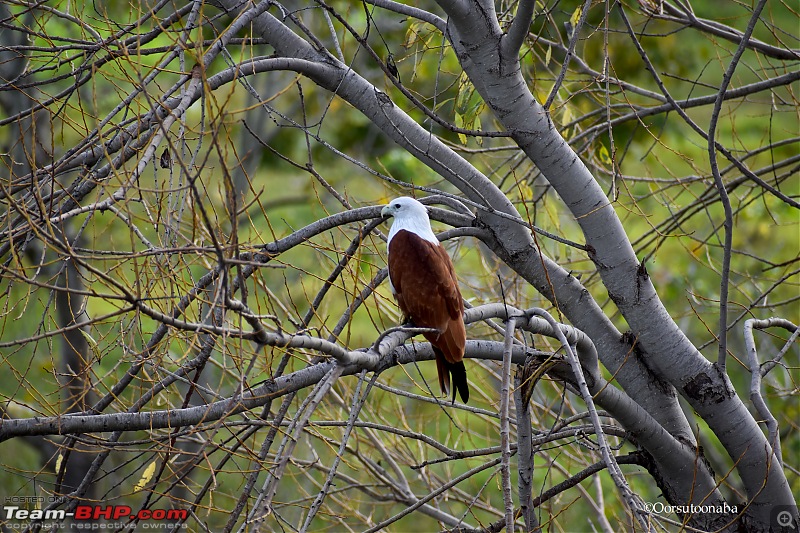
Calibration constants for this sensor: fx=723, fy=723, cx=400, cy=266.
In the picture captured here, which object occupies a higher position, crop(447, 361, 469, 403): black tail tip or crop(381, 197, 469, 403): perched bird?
crop(381, 197, 469, 403): perched bird

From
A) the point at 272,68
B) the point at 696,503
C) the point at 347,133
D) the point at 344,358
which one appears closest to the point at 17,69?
the point at 347,133

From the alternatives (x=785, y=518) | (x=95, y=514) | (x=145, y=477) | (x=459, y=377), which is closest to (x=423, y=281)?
(x=459, y=377)

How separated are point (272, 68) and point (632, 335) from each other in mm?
1633

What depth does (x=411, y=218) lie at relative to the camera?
309 centimetres

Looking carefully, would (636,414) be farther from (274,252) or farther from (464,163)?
(274,252)

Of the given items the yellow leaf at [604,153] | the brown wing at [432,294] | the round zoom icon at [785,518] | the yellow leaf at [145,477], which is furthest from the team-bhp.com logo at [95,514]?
the yellow leaf at [604,153]

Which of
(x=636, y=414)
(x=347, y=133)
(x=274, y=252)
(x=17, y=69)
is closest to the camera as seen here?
(x=274, y=252)

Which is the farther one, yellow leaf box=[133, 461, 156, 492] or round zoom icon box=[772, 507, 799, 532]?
round zoom icon box=[772, 507, 799, 532]

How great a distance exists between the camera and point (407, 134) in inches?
107

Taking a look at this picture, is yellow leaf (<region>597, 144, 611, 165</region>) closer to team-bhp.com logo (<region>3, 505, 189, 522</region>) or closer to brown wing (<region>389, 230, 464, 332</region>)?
brown wing (<region>389, 230, 464, 332</region>)

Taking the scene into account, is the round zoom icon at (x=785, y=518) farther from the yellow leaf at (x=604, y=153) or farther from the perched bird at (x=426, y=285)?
the yellow leaf at (x=604, y=153)

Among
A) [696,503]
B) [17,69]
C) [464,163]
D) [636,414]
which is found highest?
[17,69]

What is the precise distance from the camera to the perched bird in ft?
9.17

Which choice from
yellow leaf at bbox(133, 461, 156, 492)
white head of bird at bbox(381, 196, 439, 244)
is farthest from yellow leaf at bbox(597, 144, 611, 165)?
yellow leaf at bbox(133, 461, 156, 492)
